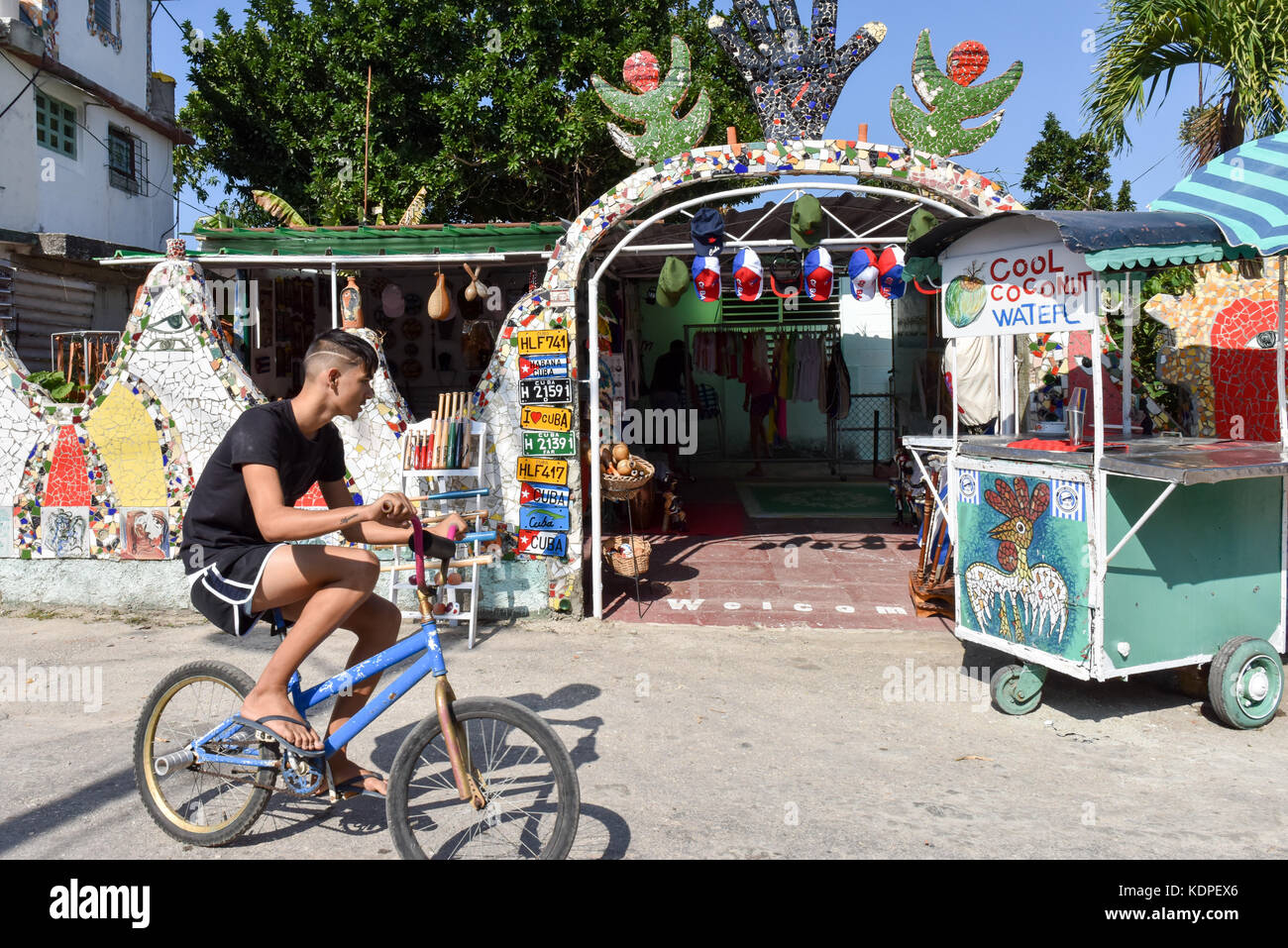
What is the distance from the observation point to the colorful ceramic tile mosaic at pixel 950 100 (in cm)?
683

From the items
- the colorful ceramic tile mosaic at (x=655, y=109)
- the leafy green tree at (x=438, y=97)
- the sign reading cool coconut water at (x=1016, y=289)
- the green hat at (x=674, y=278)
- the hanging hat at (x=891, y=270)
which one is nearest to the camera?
the sign reading cool coconut water at (x=1016, y=289)

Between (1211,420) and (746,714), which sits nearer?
(746,714)

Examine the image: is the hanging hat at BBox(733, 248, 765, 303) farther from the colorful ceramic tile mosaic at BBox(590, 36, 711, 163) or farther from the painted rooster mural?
the painted rooster mural

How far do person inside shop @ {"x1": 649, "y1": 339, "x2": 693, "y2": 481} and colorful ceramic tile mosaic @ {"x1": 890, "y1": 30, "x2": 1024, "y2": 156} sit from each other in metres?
6.82

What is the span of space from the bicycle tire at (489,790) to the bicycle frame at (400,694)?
0.20 feet

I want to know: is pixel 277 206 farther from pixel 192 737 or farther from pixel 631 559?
pixel 192 737

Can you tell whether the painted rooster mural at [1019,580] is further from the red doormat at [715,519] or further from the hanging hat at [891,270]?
the red doormat at [715,519]

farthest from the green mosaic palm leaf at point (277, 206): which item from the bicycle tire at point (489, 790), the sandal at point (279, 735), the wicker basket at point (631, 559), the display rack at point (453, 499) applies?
the bicycle tire at point (489, 790)

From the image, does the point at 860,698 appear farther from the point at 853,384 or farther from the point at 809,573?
the point at 853,384

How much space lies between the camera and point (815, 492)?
44.1 ft

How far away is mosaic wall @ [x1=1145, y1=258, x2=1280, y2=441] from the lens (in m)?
7.31

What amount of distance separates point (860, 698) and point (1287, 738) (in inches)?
85.6

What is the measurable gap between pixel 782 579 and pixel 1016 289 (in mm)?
3732

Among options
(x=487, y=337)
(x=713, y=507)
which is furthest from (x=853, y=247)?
(x=487, y=337)
